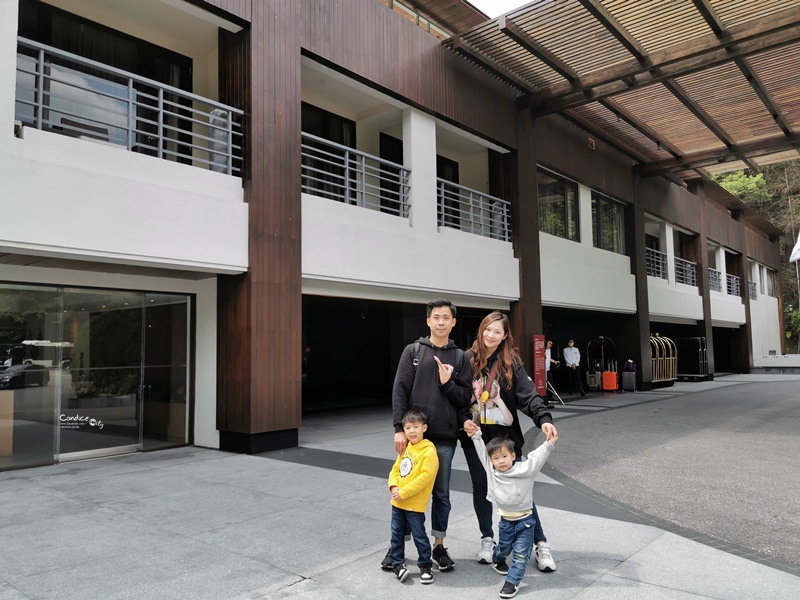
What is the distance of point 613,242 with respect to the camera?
1967cm

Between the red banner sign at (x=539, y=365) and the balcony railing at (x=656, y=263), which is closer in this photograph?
the red banner sign at (x=539, y=365)

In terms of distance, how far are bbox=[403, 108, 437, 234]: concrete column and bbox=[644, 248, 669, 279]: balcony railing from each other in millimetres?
11905

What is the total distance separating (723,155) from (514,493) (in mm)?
18016

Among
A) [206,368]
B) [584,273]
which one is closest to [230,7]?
[206,368]

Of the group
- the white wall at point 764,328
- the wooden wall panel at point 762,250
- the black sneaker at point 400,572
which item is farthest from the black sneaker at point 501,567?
the wooden wall panel at point 762,250

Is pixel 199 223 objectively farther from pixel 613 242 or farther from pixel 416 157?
pixel 613 242

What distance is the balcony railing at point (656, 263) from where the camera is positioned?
70.9ft

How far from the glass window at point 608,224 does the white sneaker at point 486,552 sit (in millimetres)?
15787

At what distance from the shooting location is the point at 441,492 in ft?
12.6

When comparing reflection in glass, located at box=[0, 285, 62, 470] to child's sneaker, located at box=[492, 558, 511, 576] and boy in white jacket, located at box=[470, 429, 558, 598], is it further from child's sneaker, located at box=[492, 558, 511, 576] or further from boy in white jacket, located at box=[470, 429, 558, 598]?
boy in white jacket, located at box=[470, 429, 558, 598]

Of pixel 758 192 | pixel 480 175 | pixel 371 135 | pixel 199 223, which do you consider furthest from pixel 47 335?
pixel 758 192

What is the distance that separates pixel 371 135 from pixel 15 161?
8171 mm

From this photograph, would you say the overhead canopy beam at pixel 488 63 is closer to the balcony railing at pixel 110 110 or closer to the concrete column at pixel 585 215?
the concrete column at pixel 585 215

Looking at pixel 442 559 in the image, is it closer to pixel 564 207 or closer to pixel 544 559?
pixel 544 559
